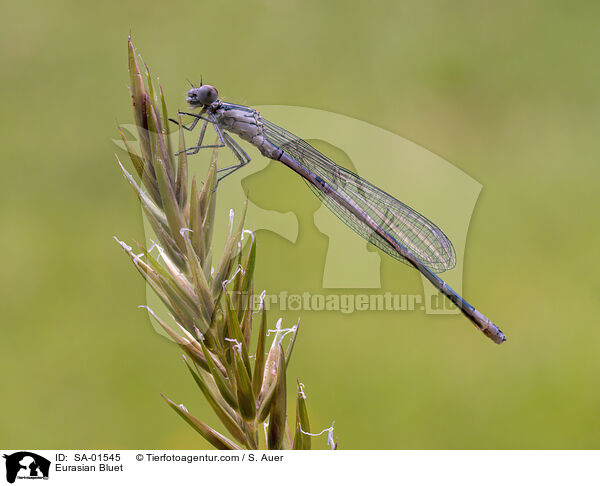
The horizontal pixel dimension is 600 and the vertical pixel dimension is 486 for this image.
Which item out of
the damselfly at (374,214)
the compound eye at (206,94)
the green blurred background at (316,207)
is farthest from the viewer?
the green blurred background at (316,207)

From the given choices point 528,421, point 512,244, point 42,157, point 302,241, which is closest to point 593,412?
point 528,421

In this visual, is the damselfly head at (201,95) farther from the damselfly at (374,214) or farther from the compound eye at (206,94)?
the damselfly at (374,214)

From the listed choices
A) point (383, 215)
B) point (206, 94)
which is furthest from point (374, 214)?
point (206, 94)

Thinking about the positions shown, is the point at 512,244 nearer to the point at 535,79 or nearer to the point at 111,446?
the point at 535,79

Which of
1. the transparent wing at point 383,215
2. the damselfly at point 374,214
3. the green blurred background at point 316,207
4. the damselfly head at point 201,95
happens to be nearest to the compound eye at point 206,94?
the damselfly head at point 201,95

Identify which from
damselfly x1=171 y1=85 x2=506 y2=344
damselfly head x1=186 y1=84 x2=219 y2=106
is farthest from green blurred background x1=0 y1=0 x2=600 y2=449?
damselfly head x1=186 y1=84 x2=219 y2=106

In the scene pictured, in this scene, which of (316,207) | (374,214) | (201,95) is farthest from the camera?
(316,207)

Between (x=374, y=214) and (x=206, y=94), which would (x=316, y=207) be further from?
(x=206, y=94)
